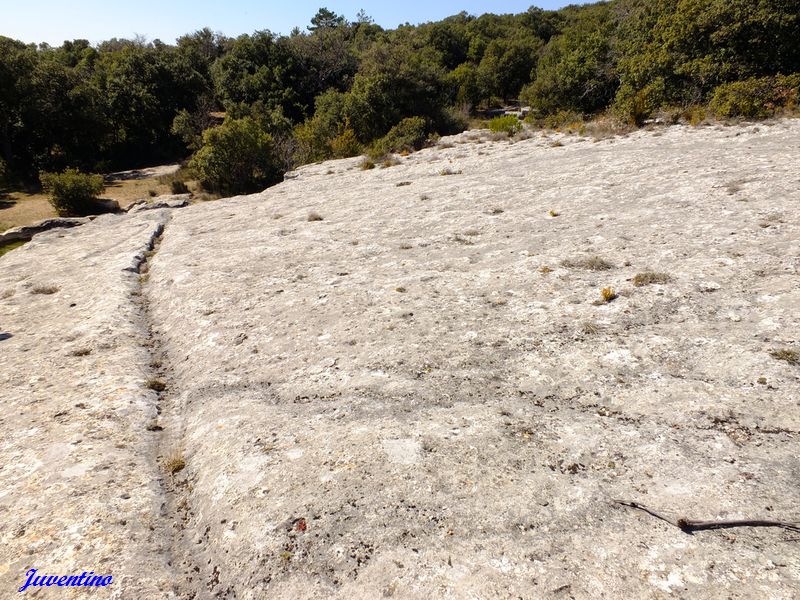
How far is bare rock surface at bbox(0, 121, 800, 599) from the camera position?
4.36m

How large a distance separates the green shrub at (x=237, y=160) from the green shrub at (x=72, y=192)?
7.05 metres

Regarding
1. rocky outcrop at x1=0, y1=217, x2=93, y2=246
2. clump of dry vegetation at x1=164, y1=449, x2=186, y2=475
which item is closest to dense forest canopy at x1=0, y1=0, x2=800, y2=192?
rocky outcrop at x1=0, y1=217, x2=93, y2=246

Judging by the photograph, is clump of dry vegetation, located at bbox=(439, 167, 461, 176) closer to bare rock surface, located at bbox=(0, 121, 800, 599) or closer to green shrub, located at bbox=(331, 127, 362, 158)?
bare rock surface, located at bbox=(0, 121, 800, 599)

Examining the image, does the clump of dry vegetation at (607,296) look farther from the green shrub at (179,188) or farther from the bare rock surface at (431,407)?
the green shrub at (179,188)

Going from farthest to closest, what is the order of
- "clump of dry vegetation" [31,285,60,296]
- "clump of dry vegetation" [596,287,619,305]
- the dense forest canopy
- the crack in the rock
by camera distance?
1. the dense forest canopy
2. "clump of dry vegetation" [31,285,60,296]
3. "clump of dry vegetation" [596,287,619,305]
4. the crack in the rock

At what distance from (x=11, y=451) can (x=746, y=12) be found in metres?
33.6

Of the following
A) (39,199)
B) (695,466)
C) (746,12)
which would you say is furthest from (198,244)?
(39,199)

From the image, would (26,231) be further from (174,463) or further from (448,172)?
(174,463)

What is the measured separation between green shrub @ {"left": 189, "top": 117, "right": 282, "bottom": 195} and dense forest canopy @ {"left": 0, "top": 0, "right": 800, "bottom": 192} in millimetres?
211

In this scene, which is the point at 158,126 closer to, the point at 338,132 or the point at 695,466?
the point at 338,132

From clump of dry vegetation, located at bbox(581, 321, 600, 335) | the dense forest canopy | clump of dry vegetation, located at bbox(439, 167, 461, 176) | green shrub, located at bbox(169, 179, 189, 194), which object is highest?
the dense forest canopy

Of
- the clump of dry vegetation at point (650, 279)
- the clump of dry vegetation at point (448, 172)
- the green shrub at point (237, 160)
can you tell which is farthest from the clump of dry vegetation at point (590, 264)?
the green shrub at point (237, 160)

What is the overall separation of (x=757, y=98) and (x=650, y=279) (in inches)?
685
